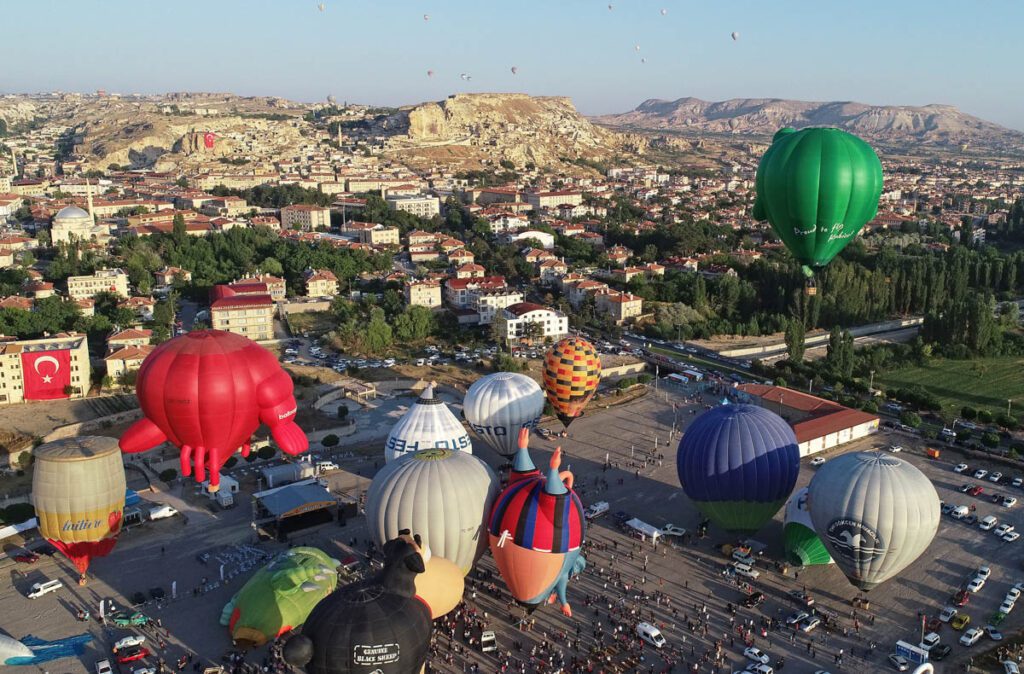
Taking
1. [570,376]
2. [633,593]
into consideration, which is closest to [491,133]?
[570,376]

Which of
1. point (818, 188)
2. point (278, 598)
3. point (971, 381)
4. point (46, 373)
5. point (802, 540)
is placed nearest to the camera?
point (278, 598)

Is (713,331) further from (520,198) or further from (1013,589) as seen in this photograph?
(520,198)

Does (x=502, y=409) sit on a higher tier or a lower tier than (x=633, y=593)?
higher

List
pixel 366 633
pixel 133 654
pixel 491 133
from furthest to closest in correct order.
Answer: pixel 491 133, pixel 133 654, pixel 366 633

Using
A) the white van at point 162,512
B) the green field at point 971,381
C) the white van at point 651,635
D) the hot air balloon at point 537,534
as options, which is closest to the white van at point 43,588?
the white van at point 162,512

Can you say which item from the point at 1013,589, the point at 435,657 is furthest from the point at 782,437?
the point at 435,657

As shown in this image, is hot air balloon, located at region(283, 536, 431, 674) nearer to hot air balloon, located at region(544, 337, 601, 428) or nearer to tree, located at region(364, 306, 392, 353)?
hot air balloon, located at region(544, 337, 601, 428)

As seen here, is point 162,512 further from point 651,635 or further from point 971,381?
point 971,381
